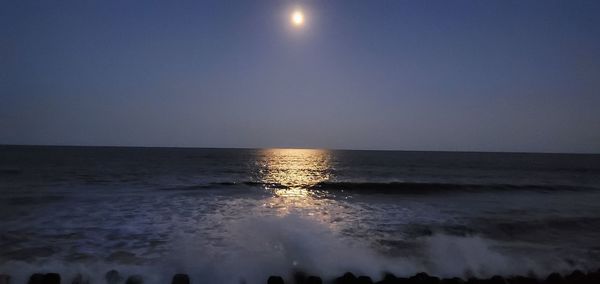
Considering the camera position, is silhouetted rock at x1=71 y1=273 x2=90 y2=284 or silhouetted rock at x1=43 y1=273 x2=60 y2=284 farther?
silhouetted rock at x1=71 y1=273 x2=90 y2=284

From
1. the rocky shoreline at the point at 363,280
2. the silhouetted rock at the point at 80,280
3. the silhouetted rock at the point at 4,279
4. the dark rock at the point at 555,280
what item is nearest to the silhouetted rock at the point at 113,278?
the rocky shoreline at the point at 363,280

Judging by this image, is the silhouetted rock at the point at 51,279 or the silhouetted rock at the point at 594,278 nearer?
the silhouetted rock at the point at 51,279

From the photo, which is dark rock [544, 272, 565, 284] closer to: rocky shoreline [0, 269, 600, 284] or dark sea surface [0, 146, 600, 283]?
rocky shoreline [0, 269, 600, 284]

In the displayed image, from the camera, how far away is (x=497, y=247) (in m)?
12.8

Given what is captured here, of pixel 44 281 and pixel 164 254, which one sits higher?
pixel 44 281

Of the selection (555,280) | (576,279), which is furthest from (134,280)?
(576,279)

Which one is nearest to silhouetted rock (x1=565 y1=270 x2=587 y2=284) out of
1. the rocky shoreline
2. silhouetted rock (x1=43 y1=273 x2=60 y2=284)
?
the rocky shoreline

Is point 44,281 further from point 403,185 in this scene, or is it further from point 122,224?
point 403,185

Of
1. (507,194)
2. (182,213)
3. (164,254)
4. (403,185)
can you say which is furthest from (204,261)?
(403,185)

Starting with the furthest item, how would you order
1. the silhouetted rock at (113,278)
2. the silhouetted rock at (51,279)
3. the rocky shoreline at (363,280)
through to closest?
the silhouetted rock at (113,278), the rocky shoreline at (363,280), the silhouetted rock at (51,279)

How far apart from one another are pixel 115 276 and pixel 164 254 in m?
2.88

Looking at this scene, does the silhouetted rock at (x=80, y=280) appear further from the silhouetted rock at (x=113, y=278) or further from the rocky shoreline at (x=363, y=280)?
the silhouetted rock at (x=113, y=278)

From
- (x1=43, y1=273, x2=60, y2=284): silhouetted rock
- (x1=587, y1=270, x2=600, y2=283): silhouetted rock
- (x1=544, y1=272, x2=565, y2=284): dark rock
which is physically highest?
(x1=43, y1=273, x2=60, y2=284): silhouetted rock

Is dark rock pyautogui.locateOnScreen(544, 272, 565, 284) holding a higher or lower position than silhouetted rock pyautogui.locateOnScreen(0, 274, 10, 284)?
lower
